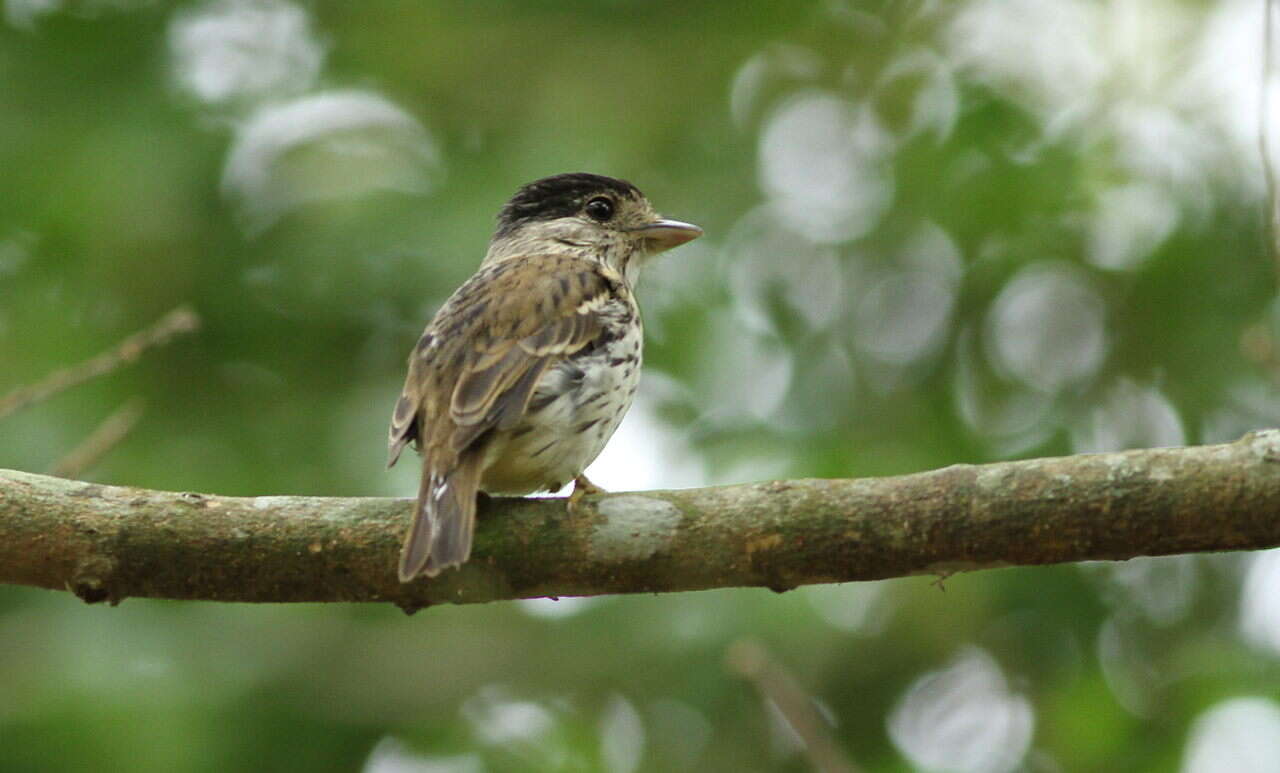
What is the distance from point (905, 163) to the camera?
5992 mm

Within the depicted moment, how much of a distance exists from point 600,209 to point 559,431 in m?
1.46

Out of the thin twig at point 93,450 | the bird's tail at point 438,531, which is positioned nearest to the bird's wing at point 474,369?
the bird's tail at point 438,531

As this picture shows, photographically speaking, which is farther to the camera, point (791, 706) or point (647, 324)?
point (647, 324)

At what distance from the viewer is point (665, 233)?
4887 mm

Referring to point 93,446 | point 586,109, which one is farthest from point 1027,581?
point 93,446

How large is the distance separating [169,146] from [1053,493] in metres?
3.89

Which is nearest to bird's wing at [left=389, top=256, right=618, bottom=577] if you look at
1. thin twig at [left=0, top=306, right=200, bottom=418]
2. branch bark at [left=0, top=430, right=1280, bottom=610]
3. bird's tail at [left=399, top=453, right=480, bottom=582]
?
bird's tail at [left=399, top=453, right=480, bottom=582]

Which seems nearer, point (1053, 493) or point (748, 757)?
point (1053, 493)

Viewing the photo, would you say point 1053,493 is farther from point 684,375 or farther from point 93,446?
point 684,375

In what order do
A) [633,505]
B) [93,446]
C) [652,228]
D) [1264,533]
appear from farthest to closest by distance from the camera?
[652,228]
[93,446]
[633,505]
[1264,533]

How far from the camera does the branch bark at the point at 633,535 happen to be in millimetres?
2789

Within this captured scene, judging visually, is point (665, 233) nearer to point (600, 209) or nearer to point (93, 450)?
point (600, 209)

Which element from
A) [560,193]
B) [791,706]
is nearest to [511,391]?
[791,706]

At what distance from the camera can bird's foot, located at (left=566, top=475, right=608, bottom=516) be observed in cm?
314
